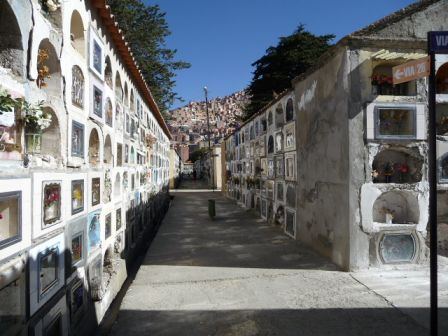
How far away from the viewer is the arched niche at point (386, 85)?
252 inches

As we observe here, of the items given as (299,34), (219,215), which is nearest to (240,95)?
(299,34)

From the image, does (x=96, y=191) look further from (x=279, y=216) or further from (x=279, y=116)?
(x=279, y=116)

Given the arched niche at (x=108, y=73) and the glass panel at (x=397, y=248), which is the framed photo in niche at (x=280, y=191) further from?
the arched niche at (x=108, y=73)

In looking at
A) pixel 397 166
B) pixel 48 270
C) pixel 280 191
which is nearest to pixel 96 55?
pixel 48 270

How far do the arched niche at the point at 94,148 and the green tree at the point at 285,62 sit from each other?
62.0ft

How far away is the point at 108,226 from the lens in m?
7.16

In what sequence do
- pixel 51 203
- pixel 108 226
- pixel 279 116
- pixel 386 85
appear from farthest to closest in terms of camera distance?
pixel 279 116
pixel 108 226
pixel 386 85
pixel 51 203

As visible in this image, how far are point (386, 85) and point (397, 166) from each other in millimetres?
1653

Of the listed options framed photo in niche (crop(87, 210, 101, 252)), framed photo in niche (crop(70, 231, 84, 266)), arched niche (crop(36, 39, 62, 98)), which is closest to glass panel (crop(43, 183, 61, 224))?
framed photo in niche (crop(70, 231, 84, 266))

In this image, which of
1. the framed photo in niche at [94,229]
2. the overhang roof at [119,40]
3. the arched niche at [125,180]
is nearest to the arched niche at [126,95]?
the overhang roof at [119,40]

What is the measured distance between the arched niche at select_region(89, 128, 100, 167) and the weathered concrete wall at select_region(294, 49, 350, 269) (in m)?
4.73

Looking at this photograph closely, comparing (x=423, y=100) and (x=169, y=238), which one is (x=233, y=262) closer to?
(x=169, y=238)

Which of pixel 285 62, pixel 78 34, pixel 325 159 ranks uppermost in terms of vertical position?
pixel 285 62

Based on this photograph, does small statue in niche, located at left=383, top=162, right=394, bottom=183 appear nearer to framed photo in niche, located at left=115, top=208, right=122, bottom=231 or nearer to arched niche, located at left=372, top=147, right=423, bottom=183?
arched niche, located at left=372, top=147, right=423, bottom=183
